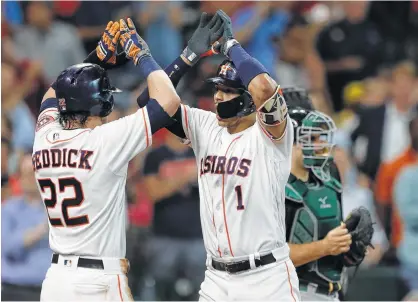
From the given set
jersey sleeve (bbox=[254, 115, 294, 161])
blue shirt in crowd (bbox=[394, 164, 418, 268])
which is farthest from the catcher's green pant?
blue shirt in crowd (bbox=[394, 164, 418, 268])

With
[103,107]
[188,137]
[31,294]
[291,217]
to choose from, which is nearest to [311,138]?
[291,217]

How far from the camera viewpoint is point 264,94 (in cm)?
569

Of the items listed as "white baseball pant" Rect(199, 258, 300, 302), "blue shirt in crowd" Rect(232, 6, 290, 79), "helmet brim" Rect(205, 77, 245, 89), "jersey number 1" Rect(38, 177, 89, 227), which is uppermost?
"blue shirt in crowd" Rect(232, 6, 290, 79)

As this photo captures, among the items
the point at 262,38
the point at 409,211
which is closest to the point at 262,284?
the point at 409,211

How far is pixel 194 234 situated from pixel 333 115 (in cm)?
310

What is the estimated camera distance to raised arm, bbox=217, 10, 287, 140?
5695mm

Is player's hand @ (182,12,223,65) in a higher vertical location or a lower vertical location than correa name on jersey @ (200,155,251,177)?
higher

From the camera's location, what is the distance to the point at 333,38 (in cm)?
1296

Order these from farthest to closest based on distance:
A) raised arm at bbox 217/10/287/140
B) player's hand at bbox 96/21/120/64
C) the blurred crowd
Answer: the blurred crowd → player's hand at bbox 96/21/120/64 → raised arm at bbox 217/10/287/140

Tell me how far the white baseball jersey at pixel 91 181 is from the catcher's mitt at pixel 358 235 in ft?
5.81

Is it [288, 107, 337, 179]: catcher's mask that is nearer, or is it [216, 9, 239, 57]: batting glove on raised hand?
[216, 9, 239, 57]: batting glove on raised hand

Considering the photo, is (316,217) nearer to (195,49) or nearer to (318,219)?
(318,219)

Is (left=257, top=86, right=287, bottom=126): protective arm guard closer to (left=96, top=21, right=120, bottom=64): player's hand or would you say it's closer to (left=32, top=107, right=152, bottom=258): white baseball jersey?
(left=32, top=107, right=152, bottom=258): white baseball jersey

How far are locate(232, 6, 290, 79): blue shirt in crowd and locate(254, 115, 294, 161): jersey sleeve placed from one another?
19.4 feet
